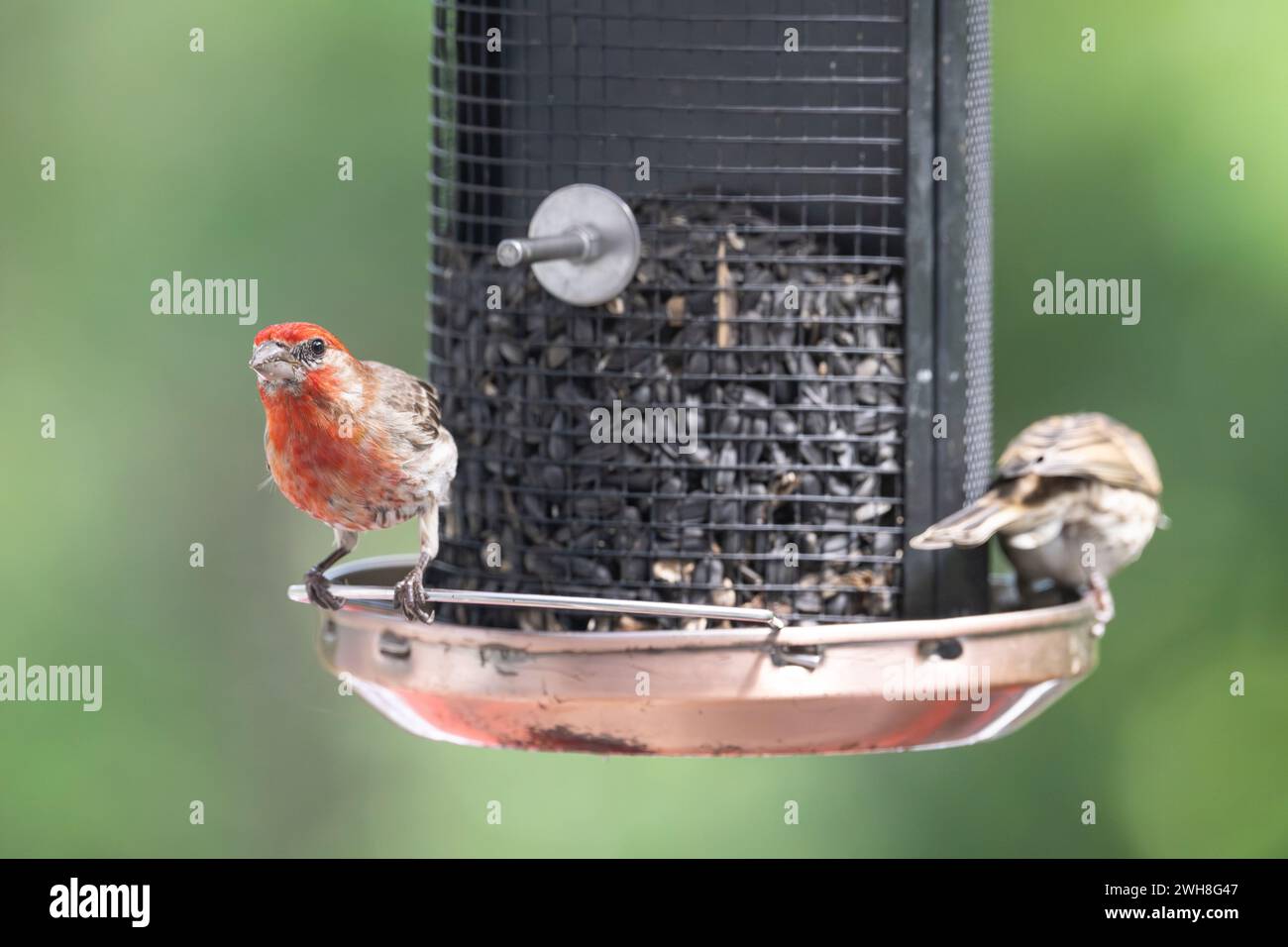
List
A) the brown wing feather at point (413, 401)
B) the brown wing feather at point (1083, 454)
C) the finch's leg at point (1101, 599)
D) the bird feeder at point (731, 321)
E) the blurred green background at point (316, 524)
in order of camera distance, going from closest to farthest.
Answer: the brown wing feather at point (413, 401) → the bird feeder at point (731, 321) → the finch's leg at point (1101, 599) → the brown wing feather at point (1083, 454) → the blurred green background at point (316, 524)

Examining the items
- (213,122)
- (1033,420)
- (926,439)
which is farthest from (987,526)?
(213,122)

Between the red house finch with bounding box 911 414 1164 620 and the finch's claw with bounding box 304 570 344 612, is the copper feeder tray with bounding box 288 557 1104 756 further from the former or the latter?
the red house finch with bounding box 911 414 1164 620

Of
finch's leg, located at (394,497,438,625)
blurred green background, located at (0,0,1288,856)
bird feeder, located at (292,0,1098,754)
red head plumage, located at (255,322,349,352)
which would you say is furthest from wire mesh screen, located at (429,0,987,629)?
blurred green background, located at (0,0,1288,856)

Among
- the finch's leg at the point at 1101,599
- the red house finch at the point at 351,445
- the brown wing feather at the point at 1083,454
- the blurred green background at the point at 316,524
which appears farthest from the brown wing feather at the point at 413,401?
the blurred green background at the point at 316,524

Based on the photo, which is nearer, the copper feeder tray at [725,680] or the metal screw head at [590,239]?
the copper feeder tray at [725,680]

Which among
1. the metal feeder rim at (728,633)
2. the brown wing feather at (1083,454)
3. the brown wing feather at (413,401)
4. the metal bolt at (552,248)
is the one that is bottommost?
the metal feeder rim at (728,633)

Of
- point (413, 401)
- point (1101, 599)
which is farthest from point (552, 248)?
point (1101, 599)

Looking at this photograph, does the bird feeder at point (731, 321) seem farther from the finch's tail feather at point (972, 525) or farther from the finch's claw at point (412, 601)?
the finch's claw at point (412, 601)
